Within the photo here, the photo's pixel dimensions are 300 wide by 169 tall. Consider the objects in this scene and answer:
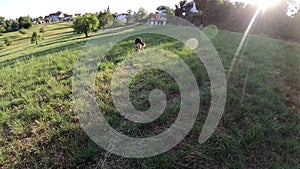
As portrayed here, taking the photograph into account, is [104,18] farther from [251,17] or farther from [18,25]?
[18,25]

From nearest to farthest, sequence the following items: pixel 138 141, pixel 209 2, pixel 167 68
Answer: pixel 138 141
pixel 167 68
pixel 209 2

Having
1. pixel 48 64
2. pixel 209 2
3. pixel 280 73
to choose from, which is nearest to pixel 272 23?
pixel 209 2

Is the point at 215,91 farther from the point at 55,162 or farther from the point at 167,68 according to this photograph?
Result: the point at 55,162

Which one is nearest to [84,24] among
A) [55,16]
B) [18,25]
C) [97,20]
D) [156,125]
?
[97,20]

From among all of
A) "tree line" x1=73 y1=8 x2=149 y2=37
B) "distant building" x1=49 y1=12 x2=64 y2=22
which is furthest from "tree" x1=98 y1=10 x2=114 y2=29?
"distant building" x1=49 y1=12 x2=64 y2=22

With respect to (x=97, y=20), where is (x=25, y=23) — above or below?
above

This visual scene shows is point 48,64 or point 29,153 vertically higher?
point 48,64

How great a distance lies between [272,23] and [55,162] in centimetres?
1889

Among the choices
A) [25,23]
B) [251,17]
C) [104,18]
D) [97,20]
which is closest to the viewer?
[97,20]

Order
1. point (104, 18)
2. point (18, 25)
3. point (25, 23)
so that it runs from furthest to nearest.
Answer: point (18, 25) < point (25, 23) < point (104, 18)

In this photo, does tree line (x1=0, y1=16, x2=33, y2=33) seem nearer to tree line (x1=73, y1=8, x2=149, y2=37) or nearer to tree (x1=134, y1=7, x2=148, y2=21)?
tree line (x1=73, y1=8, x2=149, y2=37)

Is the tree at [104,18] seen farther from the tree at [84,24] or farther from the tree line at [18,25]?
the tree line at [18,25]

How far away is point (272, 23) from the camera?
1617 centimetres

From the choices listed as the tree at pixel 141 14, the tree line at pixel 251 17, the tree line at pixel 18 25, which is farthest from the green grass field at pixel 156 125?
the tree line at pixel 18 25
